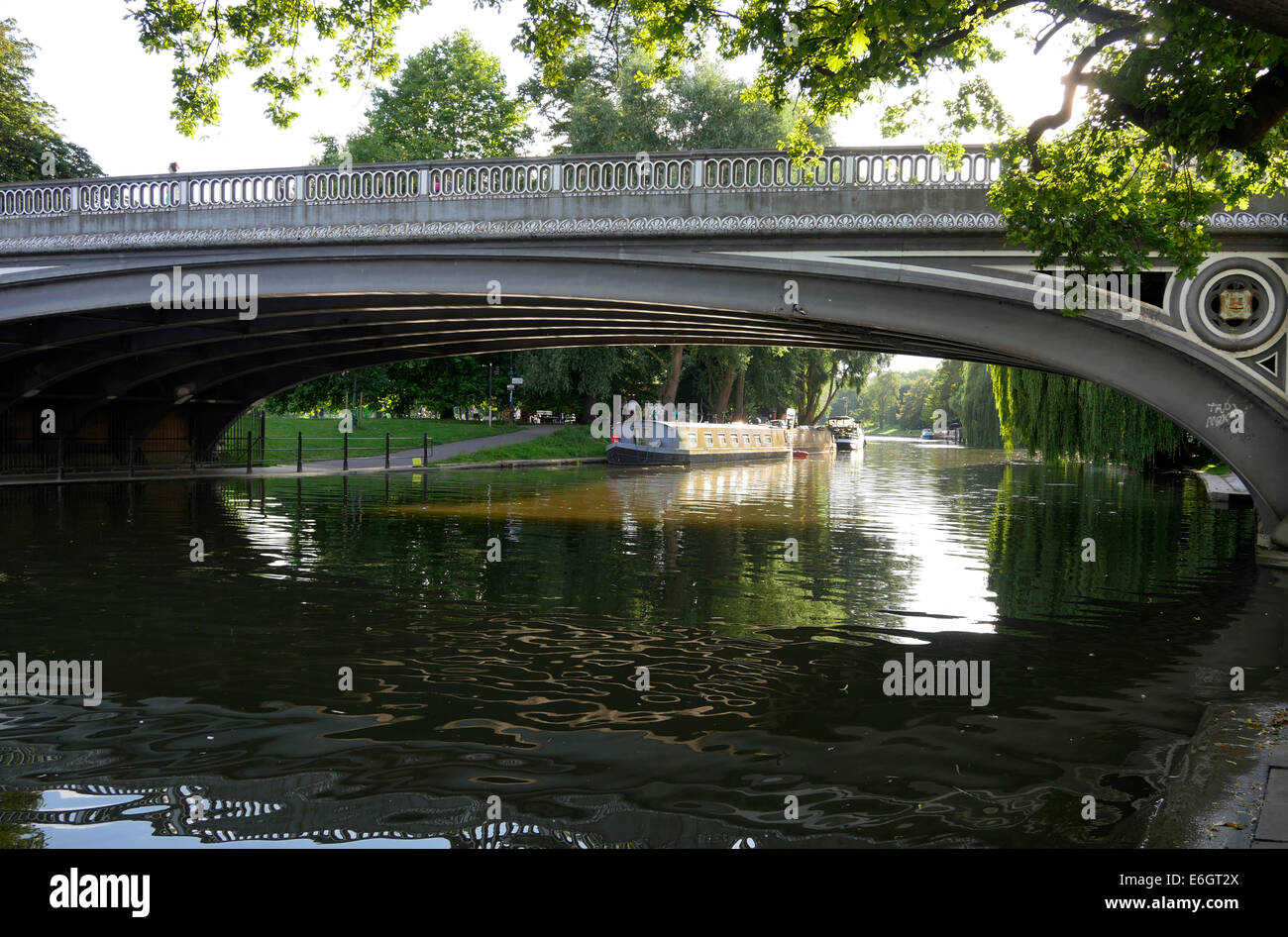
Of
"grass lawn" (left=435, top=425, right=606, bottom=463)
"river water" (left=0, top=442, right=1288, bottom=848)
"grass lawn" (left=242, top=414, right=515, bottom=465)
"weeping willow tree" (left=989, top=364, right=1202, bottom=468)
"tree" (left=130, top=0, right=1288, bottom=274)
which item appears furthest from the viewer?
"grass lawn" (left=435, top=425, right=606, bottom=463)

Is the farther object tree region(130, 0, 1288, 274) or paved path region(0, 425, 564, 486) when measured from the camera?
paved path region(0, 425, 564, 486)

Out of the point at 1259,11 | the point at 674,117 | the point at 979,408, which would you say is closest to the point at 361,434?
the point at 674,117

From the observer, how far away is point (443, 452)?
141 ft

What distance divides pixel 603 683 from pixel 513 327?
20.1 meters

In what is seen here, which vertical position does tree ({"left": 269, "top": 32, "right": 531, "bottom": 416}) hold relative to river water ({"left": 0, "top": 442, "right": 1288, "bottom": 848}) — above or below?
above

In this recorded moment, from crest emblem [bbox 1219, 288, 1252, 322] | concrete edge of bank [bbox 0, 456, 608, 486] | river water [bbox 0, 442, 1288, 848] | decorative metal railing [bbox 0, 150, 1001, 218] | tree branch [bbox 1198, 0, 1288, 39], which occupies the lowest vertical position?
river water [bbox 0, 442, 1288, 848]

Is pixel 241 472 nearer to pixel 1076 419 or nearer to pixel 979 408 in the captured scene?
pixel 1076 419

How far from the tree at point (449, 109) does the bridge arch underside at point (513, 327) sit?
24.1m

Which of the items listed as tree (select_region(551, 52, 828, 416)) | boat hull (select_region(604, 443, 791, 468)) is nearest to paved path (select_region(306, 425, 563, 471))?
boat hull (select_region(604, 443, 791, 468))

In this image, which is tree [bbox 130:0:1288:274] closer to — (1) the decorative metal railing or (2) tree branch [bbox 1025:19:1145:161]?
(2) tree branch [bbox 1025:19:1145:161]

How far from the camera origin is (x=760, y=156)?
54.6ft

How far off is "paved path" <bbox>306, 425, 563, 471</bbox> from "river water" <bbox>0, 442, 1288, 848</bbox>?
62.9 feet

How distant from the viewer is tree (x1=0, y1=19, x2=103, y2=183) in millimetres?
37875

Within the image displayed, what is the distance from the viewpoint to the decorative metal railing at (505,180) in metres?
→ 16.1
